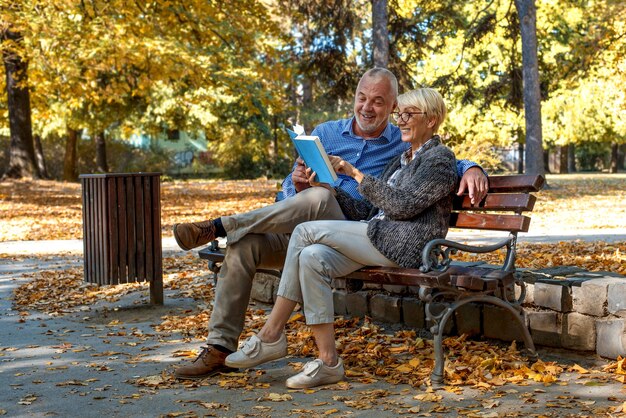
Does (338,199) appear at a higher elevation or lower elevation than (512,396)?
higher

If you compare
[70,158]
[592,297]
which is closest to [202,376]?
[592,297]

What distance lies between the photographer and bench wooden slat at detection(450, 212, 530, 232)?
4.86m

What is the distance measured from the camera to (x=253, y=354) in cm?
488

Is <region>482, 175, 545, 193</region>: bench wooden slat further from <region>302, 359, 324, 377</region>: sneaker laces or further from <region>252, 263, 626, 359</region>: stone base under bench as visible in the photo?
<region>302, 359, 324, 377</region>: sneaker laces

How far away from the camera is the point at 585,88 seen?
40250 mm

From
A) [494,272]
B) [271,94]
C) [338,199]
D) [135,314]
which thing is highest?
[271,94]

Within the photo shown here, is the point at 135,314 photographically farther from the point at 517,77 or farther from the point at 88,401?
the point at 517,77

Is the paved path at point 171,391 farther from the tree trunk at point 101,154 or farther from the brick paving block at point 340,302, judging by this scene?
the tree trunk at point 101,154

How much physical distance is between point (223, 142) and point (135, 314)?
33011 millimetres

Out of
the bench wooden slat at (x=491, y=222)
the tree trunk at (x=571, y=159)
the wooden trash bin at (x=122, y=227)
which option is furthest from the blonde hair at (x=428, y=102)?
the tree trunk at (x=571, y=159)

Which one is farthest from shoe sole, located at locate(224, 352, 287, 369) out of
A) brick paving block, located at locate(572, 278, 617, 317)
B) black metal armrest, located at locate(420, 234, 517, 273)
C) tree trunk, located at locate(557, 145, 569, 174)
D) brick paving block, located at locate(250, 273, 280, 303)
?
tree trunk, located at locate(557, 145, 569, 174)

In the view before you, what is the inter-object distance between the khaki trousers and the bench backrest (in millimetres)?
730

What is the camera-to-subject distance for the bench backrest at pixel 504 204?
4.94 meters

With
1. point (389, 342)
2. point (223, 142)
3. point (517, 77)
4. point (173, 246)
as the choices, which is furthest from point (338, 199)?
point (223, 142)
